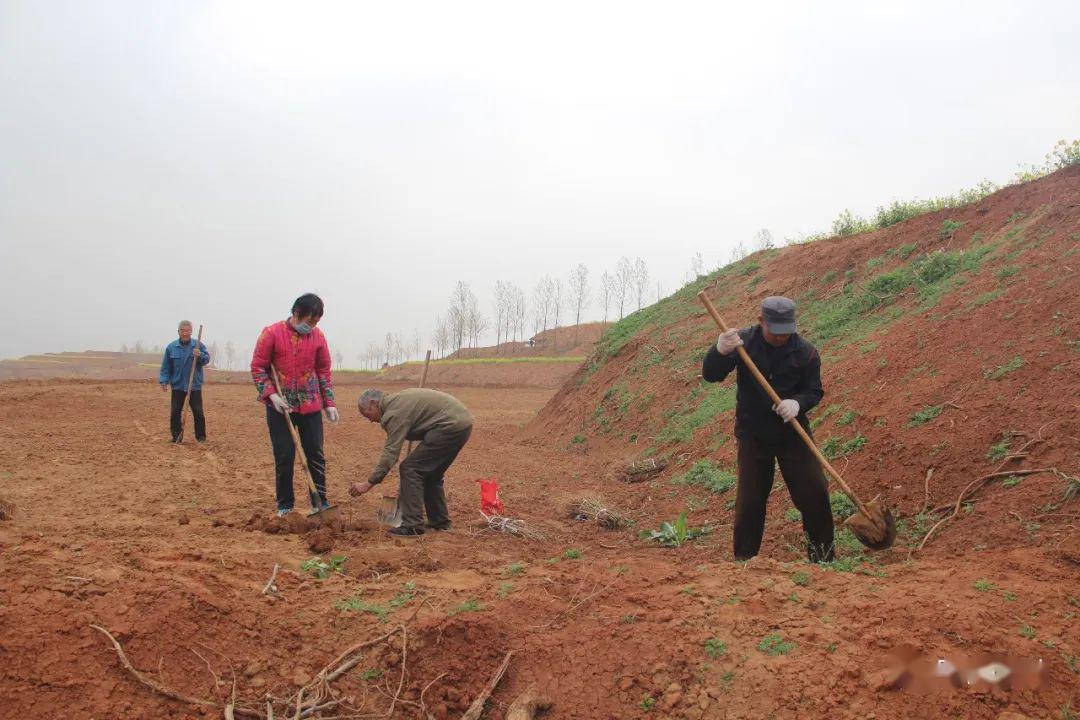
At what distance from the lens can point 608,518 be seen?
671 cm

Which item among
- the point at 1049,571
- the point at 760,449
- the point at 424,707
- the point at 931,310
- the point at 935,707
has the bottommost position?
the point at 424,707

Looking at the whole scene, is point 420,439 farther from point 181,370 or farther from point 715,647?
point 181,370

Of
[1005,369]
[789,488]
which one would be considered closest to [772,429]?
[789,488]

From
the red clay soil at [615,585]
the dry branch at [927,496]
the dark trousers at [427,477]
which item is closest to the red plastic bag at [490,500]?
the red clay soil at [615,585]

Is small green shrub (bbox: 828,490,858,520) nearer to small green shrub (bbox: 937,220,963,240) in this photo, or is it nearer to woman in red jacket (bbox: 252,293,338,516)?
woman in red jacket (bbox: 252,293,338,516)

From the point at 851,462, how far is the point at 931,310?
134 inches

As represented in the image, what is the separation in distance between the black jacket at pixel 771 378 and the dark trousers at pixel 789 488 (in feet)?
0.33

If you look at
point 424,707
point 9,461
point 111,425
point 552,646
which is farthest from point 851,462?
point 111,425

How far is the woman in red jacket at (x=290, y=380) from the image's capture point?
596 cm

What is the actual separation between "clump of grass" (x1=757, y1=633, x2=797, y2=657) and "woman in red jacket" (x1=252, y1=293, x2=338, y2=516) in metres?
3.99

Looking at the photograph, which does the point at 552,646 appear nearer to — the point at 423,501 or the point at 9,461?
the point at 423,501

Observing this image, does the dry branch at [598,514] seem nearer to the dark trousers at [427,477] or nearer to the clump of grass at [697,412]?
the dark trousers at [427,477]

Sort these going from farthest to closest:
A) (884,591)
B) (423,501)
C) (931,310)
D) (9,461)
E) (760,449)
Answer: (931,310) → (9,461) → (423,501) → (760,449) → (884,591)

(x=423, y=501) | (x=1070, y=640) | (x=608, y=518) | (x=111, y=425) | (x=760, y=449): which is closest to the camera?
(x=1070, y=640)
